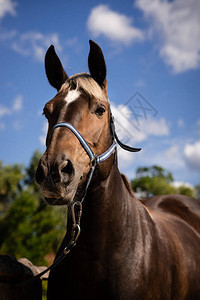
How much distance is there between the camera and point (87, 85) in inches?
97.0

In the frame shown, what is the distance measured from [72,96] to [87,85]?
18 centimetres

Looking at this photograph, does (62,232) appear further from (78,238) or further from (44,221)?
(78,238)

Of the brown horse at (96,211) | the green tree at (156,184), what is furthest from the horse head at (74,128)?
the green tree at (156,184)

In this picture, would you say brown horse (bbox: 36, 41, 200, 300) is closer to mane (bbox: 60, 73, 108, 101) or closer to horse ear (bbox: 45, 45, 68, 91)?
mane (bbox: 60, 73, 108, 101)

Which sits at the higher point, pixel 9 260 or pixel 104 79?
pixel 104 79

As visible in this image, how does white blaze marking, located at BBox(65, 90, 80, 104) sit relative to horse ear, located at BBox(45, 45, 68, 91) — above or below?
below

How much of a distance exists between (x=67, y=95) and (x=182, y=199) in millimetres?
3108

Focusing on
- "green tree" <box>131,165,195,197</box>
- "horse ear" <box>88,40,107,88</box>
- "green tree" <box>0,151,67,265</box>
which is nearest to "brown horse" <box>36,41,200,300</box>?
"horse ear" <box>88,40,107,88</box>

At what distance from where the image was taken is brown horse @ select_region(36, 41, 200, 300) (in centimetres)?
204

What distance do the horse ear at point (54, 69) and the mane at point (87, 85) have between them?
1.12 feet

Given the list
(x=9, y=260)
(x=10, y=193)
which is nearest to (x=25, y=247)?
(x=9, y=260)

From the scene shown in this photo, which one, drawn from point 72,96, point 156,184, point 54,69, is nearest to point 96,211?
point 72,96

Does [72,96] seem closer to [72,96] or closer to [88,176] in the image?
[72,96]

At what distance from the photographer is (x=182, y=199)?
15.4ft
